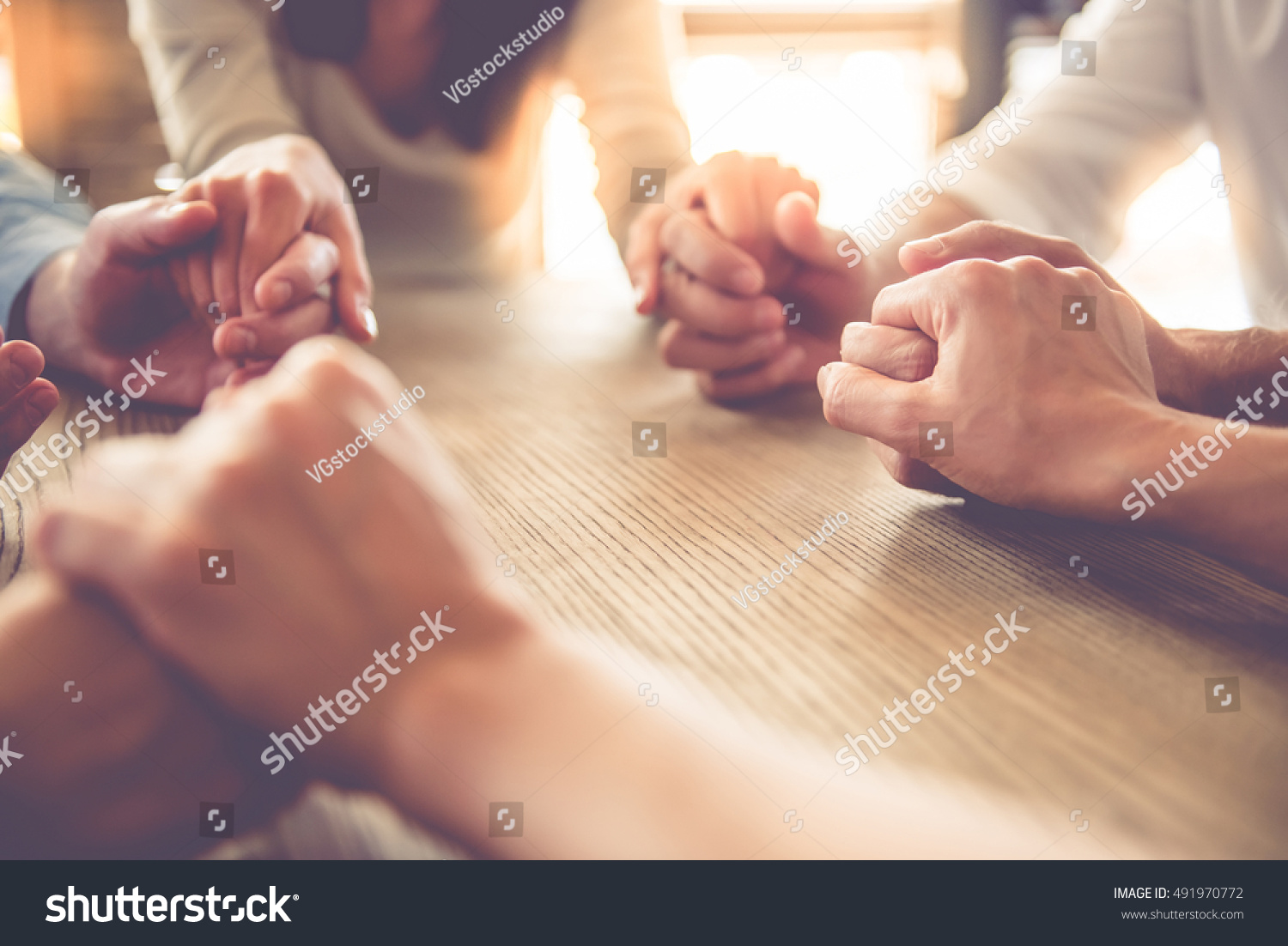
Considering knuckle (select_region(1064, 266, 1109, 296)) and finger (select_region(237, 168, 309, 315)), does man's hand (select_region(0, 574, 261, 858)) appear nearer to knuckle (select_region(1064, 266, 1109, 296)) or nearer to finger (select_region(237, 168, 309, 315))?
finger (select_region(237, 168, 309, 315))

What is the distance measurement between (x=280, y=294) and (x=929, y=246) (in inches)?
12.2

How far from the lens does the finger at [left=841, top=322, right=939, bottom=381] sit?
0.30m

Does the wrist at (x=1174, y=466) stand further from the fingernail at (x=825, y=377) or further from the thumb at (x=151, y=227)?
the thumb at (x=151, y=227)

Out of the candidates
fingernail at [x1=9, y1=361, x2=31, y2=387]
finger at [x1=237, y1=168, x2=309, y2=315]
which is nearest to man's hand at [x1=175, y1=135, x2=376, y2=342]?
finger at [x1=237, y1=168, x2=309, y2=315]

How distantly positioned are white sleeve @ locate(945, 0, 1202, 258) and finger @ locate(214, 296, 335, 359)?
0.42m

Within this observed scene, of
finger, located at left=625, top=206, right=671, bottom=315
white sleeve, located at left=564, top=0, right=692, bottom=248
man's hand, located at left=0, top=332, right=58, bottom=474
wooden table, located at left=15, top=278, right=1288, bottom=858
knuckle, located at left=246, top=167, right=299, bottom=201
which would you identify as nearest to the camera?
wooden table, located at left=15, top=278, right=1288, bottom=858

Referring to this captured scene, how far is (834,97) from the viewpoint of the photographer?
492 millimetres

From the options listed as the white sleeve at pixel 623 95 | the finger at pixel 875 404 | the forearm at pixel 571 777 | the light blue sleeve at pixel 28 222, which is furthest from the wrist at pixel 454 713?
the white sleeve at pixel 623 95

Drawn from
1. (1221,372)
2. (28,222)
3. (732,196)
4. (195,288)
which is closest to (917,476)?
(1221,372)

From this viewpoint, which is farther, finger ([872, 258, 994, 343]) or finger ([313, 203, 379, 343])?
finger ([313, 203, 379, 343])

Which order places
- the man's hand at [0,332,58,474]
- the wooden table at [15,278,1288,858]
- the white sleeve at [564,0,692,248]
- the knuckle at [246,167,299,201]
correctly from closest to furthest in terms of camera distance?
the wooden table at [15,278,1288,858] → the man's hand at [0,332,58,474] → the knuckle at [246,167,299,201] → the white sleeve at [564,0,692,248]

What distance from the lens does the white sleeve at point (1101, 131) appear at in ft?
1.53

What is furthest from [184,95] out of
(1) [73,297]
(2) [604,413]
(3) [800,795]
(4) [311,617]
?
(3) [800,795]
